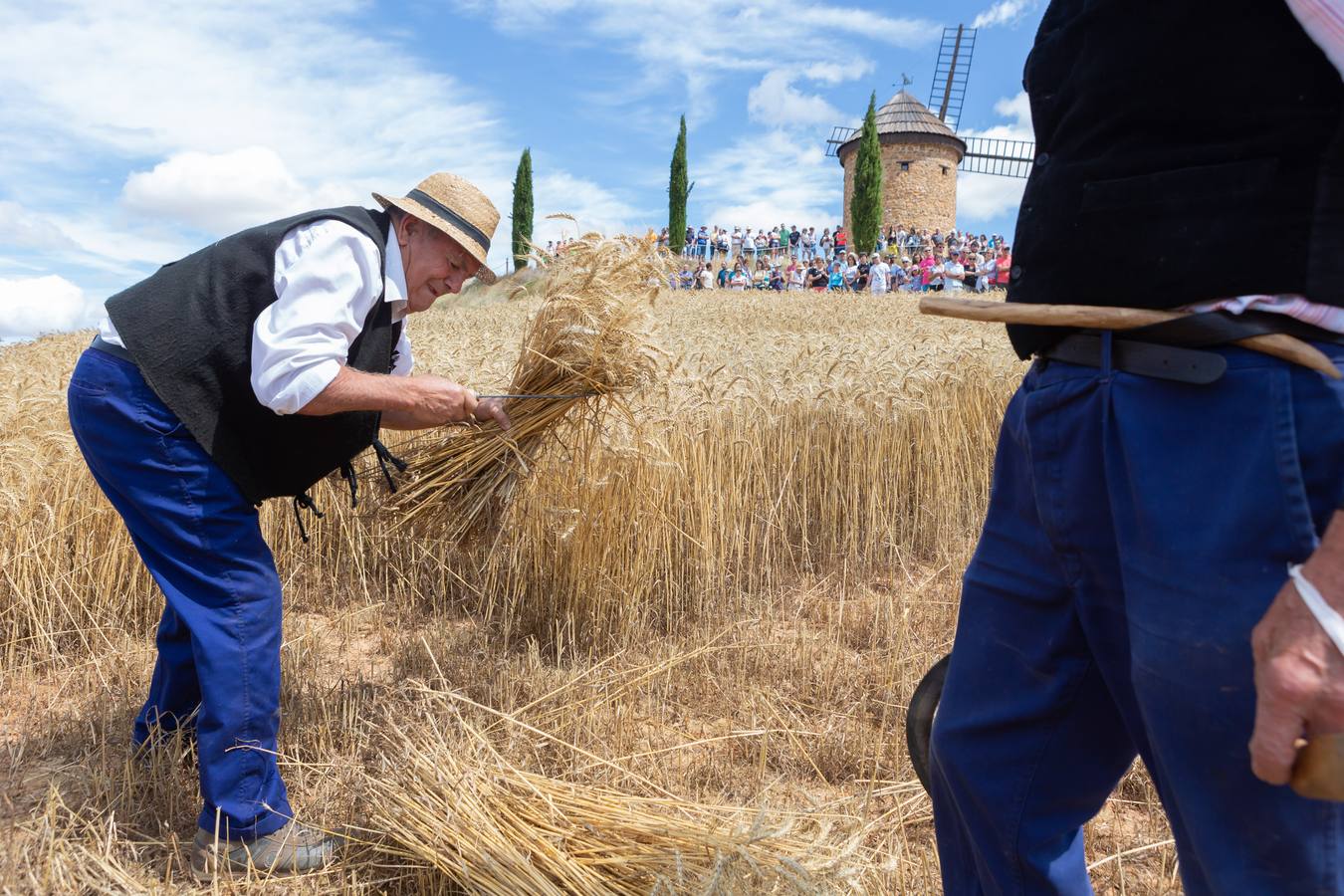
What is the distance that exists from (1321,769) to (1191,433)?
1.10 ft

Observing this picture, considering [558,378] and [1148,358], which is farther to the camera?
[558,378]

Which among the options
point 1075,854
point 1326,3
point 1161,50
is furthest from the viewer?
point 1075,854

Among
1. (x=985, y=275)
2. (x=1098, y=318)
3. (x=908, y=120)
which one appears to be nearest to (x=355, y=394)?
(x=1098, y=318)

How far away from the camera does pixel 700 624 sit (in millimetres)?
3404

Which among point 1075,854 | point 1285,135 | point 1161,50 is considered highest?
point 1161,50

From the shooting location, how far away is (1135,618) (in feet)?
3.21

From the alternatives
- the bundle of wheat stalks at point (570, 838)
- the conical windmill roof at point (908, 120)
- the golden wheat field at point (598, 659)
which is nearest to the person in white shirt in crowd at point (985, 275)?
the conical windmill roof at point (908, 120)

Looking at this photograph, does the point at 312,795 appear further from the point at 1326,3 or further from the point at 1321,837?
the point at 1326,3

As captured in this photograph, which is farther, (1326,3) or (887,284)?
(887,284)

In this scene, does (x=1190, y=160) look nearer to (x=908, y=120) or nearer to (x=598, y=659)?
(x=598, y=659)

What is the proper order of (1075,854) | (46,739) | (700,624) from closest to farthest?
1. (1075,854)
2. (46,739)
3. (700,624)

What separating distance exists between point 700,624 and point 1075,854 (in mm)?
2212

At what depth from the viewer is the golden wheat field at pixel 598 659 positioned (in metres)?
1.78

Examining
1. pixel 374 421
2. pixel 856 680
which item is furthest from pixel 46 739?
pixel 856 680
